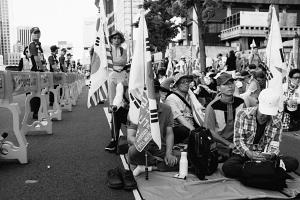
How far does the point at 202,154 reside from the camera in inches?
181

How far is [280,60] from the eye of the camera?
681cm

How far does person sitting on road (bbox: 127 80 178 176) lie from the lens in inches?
187

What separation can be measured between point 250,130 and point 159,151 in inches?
53.8

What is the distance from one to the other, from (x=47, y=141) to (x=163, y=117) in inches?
114

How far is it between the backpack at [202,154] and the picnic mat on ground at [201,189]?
10cm

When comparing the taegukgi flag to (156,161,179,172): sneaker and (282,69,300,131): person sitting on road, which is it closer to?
(282,69,300,131): person sitting on road

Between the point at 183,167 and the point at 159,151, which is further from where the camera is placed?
the point at 159,151

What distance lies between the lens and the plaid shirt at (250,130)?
172 inches

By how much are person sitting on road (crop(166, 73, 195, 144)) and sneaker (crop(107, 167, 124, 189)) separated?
1608 mm

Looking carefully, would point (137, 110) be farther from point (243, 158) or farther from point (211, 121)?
point (243, 158)

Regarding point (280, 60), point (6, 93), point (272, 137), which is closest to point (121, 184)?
point (272, 137)

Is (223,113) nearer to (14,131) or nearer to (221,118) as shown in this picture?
(221,118)

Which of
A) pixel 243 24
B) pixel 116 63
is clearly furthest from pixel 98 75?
pixel 243 24

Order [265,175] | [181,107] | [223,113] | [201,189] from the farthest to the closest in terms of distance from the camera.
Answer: [181,107] < [223,113] < [201,189] < [265,175]
